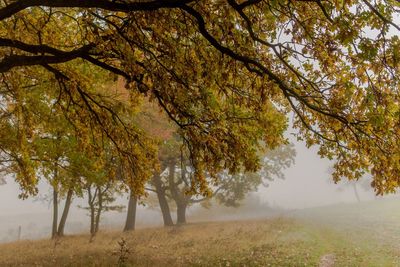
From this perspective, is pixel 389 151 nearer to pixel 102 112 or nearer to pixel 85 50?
pixel 85 50

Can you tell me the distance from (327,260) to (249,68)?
12010 mm

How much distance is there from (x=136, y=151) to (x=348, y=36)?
7.33m

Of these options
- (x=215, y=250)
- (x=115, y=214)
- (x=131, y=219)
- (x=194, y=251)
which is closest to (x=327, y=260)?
(x=215, y=250)

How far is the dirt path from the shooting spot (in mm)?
16722

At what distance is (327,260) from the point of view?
1784 centimetres

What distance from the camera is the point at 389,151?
860cm

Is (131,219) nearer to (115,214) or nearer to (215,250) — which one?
(215,250)

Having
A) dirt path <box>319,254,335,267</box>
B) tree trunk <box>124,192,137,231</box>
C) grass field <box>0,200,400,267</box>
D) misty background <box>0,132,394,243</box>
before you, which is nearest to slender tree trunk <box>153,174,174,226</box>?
tree trunk <box>124,192,137,231</box>

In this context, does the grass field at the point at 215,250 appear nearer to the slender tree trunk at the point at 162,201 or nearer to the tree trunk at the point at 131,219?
the tree trunk at the point at 131,219

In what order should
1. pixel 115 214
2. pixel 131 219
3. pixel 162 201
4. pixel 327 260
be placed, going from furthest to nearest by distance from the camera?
pixel 115 214 < pixel 162 201 < pixel 131 219 < pixel 327 260

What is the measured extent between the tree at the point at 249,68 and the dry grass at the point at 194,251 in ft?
19.7

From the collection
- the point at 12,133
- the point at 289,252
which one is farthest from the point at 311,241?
the point at 12,133

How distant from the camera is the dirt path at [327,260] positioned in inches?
658

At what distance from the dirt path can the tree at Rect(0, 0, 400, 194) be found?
7980 millimetres
